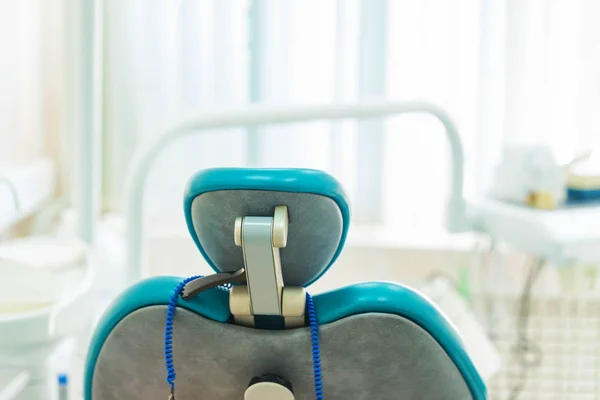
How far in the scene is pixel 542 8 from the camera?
1665 mm

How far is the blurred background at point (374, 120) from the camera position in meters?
1.69

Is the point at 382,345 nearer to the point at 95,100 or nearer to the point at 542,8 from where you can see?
the point at 95,100

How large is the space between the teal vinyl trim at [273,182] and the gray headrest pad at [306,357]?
0.12 meters

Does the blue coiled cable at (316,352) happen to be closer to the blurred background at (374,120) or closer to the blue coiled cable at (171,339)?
the blue coiled cable at (171,339)

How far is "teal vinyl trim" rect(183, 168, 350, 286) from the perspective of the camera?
19.7 inches

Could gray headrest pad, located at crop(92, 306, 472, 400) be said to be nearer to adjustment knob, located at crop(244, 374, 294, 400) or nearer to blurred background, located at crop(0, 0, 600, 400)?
adjustment knob, located at crop(244, 374, 294, 400)

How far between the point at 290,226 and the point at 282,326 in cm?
10

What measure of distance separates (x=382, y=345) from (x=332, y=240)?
11cm

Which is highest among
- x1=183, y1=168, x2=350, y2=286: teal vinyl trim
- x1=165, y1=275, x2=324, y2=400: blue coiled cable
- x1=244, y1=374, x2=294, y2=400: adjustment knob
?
x1=183, y1=168, x2=350, y2=286: teal vinyl trim

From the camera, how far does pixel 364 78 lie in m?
1.74

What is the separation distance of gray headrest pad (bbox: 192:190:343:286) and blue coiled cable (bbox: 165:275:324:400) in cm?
3

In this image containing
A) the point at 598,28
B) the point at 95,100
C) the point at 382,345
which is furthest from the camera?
the point at 598,28

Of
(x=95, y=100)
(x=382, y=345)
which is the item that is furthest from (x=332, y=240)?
(x=95, y=100)

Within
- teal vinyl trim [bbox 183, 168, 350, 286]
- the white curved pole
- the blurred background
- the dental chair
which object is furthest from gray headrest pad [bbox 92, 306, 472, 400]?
the blurred background
